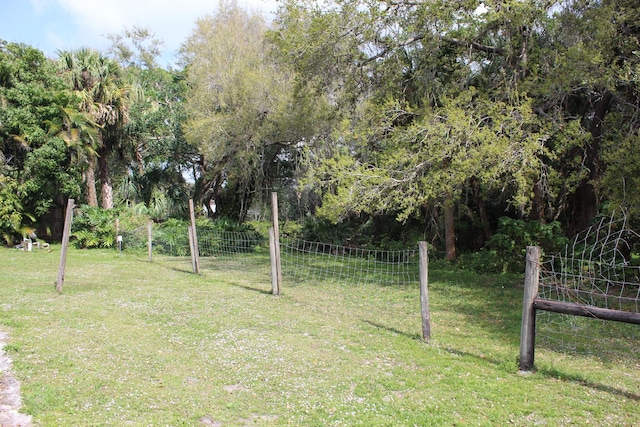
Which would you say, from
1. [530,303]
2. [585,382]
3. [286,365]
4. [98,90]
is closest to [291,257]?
[98,90]

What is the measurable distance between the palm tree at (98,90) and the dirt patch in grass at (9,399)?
16.3m

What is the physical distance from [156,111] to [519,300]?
1807 centimetres

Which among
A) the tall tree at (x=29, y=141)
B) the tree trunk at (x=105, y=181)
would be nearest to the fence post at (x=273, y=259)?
the tall tree at (x=29, y=141)

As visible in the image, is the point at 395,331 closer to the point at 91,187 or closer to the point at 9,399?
the point at 9,399

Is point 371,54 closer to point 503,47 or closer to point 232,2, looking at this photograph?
point 503,47

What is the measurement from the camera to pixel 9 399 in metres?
4.12

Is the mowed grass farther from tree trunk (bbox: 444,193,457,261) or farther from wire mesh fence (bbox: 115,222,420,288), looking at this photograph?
tree trunk (bbox: 444,193,457,261)

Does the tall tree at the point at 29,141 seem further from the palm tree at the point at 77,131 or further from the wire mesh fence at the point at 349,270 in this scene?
the wire mesh fence at the point at 349,270

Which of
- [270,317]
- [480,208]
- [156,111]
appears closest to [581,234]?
[480,208]

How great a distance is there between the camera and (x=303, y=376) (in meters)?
4.90

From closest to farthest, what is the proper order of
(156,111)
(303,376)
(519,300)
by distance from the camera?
(303,376) < (519,300) < (156,111)

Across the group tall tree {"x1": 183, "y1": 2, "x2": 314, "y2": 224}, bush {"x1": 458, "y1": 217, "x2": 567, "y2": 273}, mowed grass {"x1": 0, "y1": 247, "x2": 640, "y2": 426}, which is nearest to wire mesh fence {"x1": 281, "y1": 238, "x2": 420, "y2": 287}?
bush {"x1": 458, "y1": 217, "x2": 567, "y2": 273}

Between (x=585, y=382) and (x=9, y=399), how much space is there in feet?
17.4

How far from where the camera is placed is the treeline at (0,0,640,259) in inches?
397
